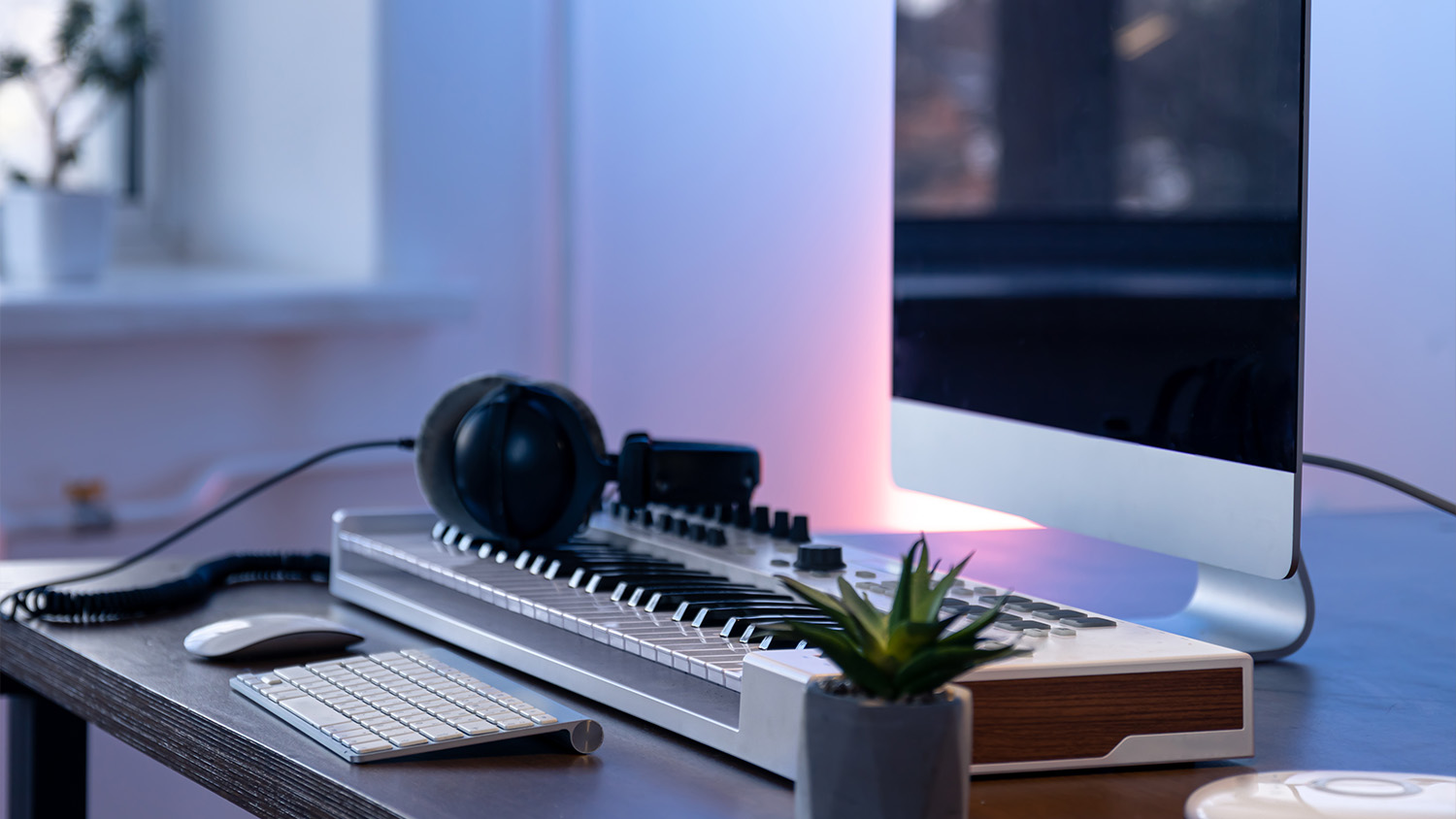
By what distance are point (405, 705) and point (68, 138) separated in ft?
7.23

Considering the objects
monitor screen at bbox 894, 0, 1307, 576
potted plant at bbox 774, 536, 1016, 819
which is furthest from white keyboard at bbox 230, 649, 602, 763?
monitor screen at bbox 894, 0, 1307, 576

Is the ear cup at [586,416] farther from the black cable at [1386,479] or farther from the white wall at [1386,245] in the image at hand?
the white wall at [1386,245]

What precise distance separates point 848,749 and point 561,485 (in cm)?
50

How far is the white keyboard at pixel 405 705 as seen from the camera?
0.74 m

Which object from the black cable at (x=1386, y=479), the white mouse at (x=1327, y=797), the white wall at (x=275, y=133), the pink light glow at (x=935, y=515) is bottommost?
the pink light glow at (x=935, y=515)

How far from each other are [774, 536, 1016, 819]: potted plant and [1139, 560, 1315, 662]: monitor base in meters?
0.47

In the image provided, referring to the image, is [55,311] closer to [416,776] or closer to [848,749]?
[416,776]

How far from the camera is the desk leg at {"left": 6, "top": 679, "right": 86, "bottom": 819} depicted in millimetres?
1246

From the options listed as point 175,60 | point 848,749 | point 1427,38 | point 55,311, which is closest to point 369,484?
point 55,311

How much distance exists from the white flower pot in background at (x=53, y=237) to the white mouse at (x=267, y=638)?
1.52 m

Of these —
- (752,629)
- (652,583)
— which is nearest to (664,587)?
(652,583)

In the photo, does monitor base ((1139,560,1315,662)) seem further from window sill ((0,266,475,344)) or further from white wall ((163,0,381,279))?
white wall ((163,0,381,279))

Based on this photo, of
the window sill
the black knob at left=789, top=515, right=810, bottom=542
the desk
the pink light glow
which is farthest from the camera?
the pink light glow

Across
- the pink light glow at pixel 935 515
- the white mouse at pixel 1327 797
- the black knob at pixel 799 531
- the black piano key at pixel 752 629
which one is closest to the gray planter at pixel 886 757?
the white mouse at pixel 1327 797
